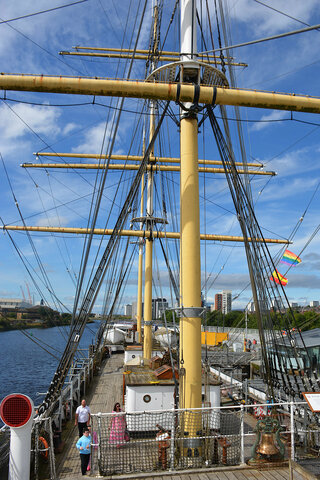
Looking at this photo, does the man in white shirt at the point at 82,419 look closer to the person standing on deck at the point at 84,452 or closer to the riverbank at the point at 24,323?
the person standing on deck at the point at 84,452

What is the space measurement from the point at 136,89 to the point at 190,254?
148 inches

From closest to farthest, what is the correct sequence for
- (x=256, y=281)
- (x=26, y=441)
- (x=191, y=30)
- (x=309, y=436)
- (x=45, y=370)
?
(x=26, y=441) < (x=309, y=436) < (x=191, y=30) < (x=256, y=281) < (x=45, y=370)

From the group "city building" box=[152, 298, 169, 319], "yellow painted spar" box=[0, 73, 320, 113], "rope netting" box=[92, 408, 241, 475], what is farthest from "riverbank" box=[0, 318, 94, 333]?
"yellow painted spar" box=[0, 73, 320, 113]

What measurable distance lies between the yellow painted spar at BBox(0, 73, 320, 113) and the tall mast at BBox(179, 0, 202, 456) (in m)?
0.40

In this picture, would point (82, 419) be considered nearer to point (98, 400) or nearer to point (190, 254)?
point (190, 254)

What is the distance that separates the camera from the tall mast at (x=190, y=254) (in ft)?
25.1

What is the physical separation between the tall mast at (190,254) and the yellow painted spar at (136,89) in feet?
1.32

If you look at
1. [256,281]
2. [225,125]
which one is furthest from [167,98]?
[256,281]

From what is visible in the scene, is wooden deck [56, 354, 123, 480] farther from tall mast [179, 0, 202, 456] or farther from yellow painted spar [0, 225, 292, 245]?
yellow painted spar [0, 225, 292, 245]

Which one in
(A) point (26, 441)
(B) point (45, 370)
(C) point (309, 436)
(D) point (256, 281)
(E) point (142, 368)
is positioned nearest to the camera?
(A) point (26, 441)

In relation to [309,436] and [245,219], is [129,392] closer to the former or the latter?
[309,436]

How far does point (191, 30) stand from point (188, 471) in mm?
8878

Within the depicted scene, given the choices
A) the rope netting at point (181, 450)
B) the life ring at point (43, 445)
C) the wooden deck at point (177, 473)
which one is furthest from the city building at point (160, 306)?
the life ring at point (43, 445)

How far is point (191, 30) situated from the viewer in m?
8.57
